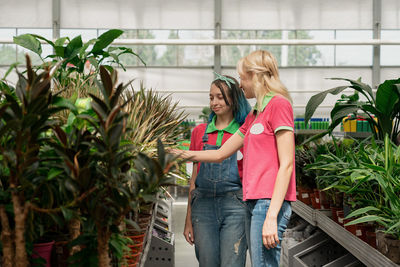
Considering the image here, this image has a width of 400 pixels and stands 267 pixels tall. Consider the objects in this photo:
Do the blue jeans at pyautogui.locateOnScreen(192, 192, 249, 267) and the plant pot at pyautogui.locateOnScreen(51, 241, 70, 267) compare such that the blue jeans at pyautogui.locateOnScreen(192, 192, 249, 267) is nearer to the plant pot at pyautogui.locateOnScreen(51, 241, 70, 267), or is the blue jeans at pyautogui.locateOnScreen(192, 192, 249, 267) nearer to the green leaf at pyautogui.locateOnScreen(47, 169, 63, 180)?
the plant pot at pyautogui.locateOnScreen(51, 241, 70, 267)

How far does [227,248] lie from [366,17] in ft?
31.2

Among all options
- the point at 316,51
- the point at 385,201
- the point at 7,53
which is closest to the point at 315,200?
the point at 385,201

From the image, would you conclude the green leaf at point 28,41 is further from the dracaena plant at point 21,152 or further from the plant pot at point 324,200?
the plant pot at point 324,200

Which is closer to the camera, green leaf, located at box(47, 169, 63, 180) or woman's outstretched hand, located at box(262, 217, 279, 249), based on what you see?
green leaf, located at box(47, 169, 63, 180)

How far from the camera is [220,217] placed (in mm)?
2178

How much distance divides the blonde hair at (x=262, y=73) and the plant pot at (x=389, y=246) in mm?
796

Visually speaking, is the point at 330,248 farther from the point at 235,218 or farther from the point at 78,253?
the point at 78,253

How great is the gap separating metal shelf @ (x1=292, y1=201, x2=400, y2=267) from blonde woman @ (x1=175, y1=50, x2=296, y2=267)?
618 millimetres

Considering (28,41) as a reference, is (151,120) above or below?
below

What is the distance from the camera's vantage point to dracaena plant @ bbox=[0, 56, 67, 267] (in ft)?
2.64

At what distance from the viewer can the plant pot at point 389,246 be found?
191 centimetres

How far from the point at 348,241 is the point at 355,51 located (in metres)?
8.77

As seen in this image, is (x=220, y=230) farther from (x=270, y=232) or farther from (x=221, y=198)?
(x=270, y=232)

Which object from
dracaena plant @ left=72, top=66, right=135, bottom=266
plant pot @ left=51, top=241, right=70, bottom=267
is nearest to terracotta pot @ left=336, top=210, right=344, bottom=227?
plant pot @ left=51, top=241, right=70, bottom=267
